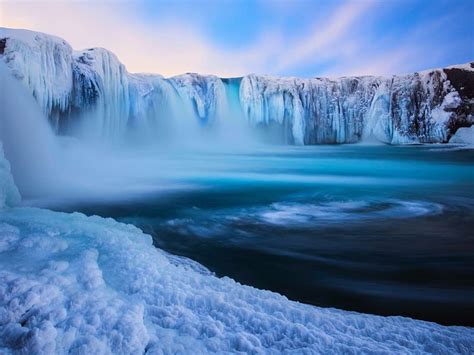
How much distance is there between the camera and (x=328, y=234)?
3.87 meters

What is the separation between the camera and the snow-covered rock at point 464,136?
1767 centimetres

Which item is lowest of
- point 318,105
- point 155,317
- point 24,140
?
A: point 155,317

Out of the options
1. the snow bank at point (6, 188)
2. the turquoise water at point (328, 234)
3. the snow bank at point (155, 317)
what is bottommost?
the turquoise water at point (328, 234)

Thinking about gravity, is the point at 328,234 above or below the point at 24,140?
below

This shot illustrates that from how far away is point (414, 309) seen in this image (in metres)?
2.33

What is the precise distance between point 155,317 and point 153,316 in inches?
0.6

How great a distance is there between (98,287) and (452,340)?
1616mm

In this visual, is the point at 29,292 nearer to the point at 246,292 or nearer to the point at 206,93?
the point at 246,292

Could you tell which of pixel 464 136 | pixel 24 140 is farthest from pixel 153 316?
pixel 464 136

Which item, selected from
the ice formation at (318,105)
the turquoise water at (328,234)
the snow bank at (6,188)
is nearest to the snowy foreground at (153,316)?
the turquoise water at (328,234)

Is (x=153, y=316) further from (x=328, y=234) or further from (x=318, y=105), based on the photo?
(x=318, y=105)

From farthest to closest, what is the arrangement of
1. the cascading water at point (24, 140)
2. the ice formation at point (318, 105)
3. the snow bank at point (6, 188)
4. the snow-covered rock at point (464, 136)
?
the snow-covered rock at point (464, 136) → the ice formation at point (318, 105) → the cascading water at point (24, 140) → the snow bank at point (6, 188)

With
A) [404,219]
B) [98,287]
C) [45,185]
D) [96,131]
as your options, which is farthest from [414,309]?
[96,131]

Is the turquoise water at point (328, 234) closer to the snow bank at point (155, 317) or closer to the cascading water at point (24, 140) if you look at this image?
the snow bank at point (155, 317)
